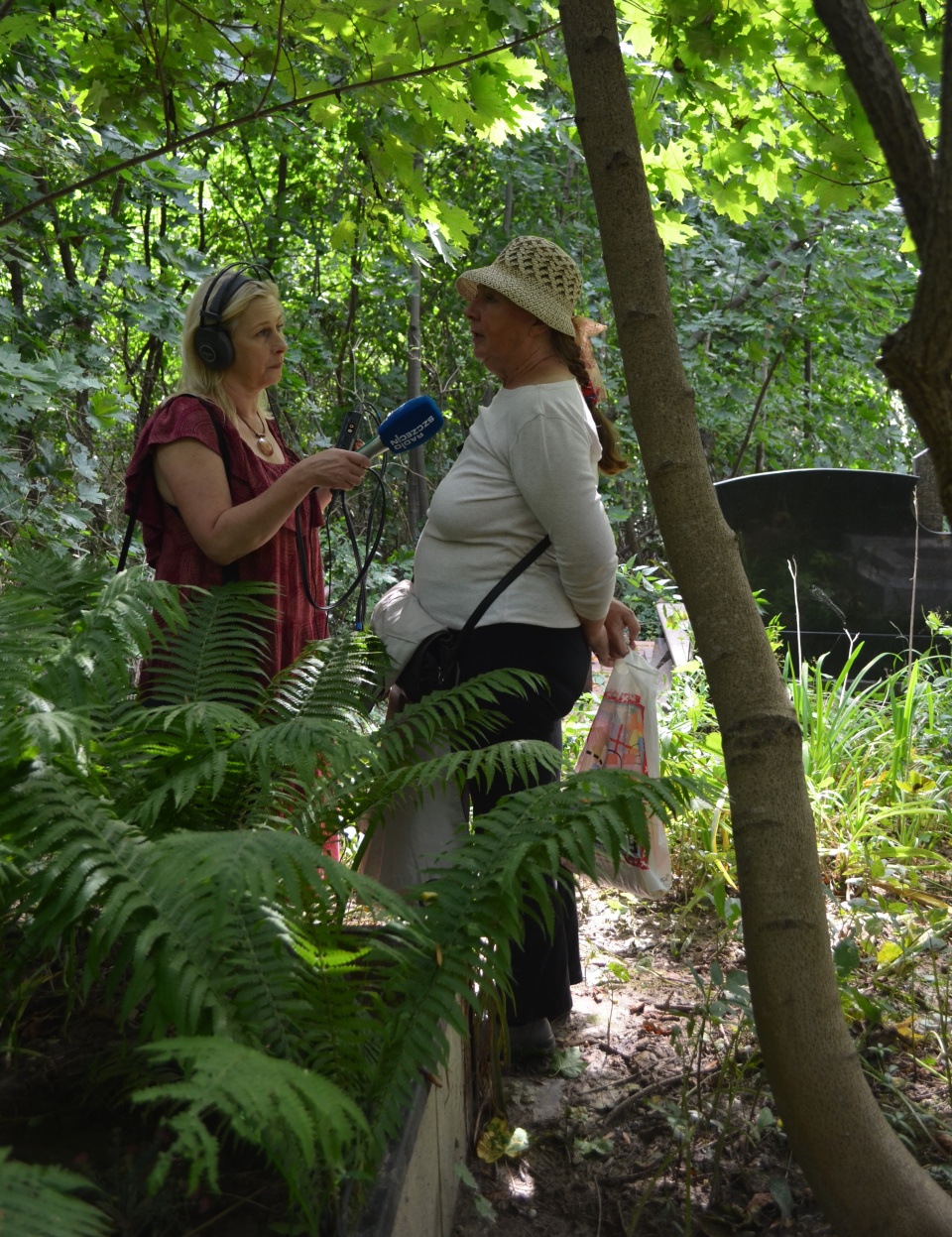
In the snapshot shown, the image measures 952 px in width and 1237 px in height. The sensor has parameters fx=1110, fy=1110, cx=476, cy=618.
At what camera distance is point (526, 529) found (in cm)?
274

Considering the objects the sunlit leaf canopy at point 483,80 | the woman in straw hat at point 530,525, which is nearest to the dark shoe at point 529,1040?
the woman in straw hat at point 530,525

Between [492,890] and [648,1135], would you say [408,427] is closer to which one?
[492,890]

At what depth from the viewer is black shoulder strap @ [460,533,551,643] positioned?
2.74m

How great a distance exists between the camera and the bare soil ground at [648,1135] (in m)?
2.19

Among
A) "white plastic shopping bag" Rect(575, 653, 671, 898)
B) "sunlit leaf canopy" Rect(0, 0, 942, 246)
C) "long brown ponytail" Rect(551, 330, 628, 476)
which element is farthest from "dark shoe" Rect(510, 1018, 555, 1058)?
"sunlit leaf canopy" Rect(0, 0, 942, 246)

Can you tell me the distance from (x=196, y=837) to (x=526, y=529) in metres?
1.45

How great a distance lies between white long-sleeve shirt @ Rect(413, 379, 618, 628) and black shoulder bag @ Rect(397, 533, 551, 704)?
0.06ft

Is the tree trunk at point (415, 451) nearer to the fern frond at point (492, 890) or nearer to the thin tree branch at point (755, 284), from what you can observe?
the thin tree branch at point (755, 284)

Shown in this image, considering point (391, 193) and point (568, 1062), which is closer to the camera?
Answer: point (568, 1062)

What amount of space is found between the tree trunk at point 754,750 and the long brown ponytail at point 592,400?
0.69 m

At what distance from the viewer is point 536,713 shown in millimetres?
2816

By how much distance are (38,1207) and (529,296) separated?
2.24m

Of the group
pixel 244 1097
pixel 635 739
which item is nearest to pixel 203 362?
pixel 635 739

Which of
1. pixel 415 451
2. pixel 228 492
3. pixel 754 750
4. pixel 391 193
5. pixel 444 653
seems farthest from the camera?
pixel 415 451
